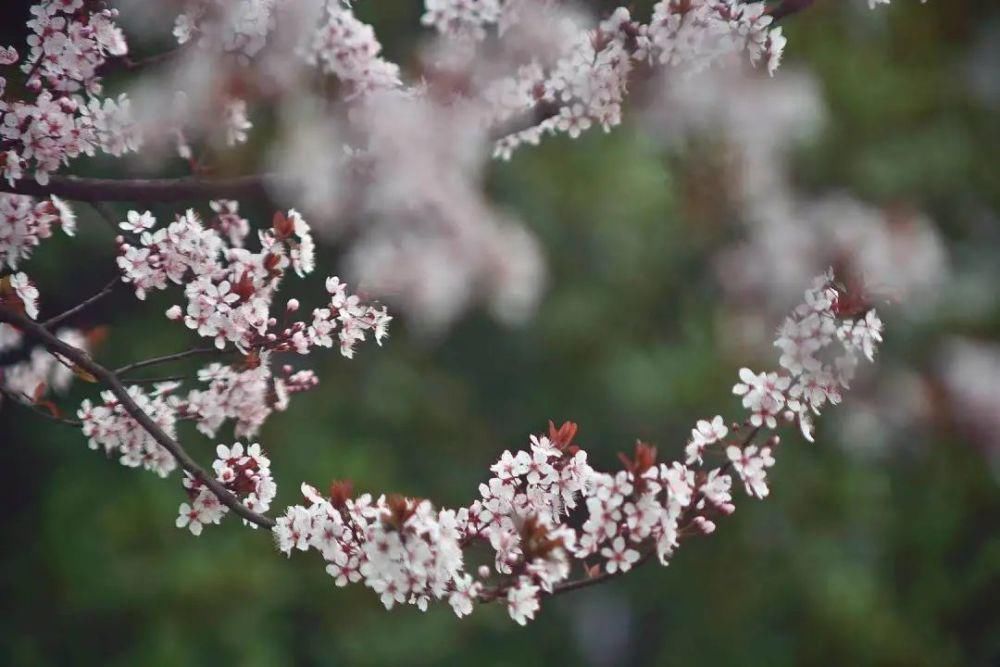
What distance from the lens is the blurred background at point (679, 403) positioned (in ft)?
13.3

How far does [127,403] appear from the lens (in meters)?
1.24

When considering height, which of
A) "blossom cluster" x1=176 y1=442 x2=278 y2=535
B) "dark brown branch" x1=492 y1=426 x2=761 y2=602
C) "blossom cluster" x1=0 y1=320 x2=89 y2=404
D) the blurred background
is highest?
the blurred background

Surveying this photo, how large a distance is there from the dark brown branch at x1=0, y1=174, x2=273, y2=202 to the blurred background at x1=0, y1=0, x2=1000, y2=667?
7.41ft

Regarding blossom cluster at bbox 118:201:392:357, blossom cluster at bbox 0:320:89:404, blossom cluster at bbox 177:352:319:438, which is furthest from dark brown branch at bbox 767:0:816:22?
blossom cluster at bbox 0:320:89:404

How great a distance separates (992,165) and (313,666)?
3.80 m

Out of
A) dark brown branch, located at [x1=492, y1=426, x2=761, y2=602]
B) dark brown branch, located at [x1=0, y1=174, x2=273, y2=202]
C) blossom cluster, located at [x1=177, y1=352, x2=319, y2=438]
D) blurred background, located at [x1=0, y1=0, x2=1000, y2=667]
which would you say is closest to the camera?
dark brown branch, located at [x1=492, y1=426, x2=761, y2=602]

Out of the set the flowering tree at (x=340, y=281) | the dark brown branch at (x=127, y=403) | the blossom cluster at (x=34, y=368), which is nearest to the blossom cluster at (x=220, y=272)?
the flowering tree at (x=340, y=281)

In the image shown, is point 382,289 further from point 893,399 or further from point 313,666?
point 893,399

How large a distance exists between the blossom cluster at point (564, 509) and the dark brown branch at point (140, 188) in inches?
14.9

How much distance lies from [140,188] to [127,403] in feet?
0.89

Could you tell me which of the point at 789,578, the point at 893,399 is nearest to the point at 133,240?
the point at 789,578

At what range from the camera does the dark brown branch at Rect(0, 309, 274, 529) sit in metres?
1.21

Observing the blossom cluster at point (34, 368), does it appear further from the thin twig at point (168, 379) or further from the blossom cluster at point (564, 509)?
the blossom cluster at point (564, 509)

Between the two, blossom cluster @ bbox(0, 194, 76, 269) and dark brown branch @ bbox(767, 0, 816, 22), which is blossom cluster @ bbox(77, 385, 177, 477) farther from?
dark brown branch @ bbox(767, 0, 816, 22)
